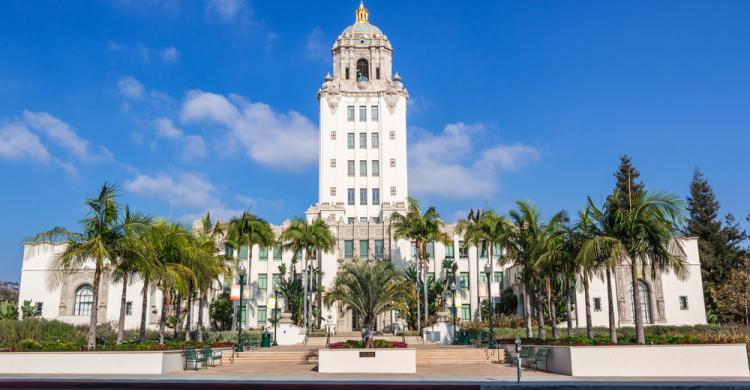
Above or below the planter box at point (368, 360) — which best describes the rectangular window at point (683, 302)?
above

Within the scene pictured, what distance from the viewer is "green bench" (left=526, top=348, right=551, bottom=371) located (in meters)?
23.6

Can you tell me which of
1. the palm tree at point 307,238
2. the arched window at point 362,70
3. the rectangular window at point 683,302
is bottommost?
the rectangular window at point 683,302

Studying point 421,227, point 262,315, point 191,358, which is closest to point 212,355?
point 191,358

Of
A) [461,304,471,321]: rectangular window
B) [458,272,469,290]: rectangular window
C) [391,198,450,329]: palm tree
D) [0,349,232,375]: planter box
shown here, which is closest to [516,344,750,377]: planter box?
[0,349,232,375]: planter box

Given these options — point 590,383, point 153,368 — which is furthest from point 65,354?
point 590,383

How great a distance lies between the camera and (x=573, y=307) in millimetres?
47594

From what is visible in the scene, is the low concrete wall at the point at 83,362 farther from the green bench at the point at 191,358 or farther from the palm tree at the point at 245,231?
the palm tree at the point at 245,231

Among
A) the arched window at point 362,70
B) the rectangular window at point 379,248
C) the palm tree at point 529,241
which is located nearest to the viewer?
the palm tree at point 529,241

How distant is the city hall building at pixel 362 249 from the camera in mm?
49875

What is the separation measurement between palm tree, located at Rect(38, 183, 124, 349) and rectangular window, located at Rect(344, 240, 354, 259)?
35.8 metres

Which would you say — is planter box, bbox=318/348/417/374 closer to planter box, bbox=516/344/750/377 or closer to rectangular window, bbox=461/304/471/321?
planter box, bbox=516/344/750/377

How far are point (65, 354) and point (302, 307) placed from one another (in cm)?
2975

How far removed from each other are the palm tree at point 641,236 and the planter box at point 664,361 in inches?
49.6

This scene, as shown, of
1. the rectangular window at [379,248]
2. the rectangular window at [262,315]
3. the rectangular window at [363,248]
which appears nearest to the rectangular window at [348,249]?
the rectangular window at [363,248]
